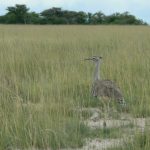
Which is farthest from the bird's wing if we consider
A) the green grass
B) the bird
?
the green grass

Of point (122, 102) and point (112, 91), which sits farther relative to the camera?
point (112, 91)

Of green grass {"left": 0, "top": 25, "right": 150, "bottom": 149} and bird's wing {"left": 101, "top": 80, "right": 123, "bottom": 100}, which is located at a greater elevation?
bird's wing {"left": 101, "top": 80, "right": 123, "bottom": 100}

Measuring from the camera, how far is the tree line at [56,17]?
5047 centimetres

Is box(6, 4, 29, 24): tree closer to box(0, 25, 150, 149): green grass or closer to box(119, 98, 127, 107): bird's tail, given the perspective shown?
box(0, 25, 150, 149): green grass

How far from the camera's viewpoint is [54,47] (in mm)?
13727

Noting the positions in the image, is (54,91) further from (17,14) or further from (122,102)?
(17,14)

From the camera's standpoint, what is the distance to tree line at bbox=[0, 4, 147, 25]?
166ft

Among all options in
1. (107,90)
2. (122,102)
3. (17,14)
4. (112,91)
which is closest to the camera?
(122,102)

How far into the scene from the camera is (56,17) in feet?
171

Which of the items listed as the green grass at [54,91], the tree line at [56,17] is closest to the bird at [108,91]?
the green grass at [54,91]

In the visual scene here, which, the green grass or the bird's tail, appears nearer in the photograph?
the green grass

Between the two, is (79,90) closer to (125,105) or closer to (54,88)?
(54,88)

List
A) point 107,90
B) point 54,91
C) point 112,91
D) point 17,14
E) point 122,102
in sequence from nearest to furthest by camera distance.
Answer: point 122,102
point 112,91
point 107,90
point 54,91
point 17,14

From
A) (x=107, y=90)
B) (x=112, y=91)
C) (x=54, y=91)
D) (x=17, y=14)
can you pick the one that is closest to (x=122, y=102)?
(x=112, y=91)
